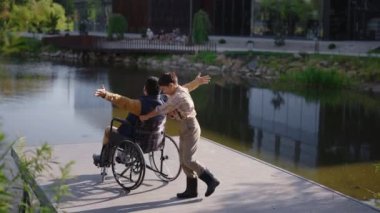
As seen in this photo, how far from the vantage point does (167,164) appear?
8.48 meters

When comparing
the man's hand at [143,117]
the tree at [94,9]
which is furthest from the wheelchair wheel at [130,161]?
the tree at [94,9]

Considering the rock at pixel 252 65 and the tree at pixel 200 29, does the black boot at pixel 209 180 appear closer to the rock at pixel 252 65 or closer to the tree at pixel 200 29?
the rock at pixel 252 65

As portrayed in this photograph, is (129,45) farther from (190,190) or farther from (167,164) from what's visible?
(190,190)

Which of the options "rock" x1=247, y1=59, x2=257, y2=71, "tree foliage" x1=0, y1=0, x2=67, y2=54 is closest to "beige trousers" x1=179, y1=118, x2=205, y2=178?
"tree foliage" x1=0, y1=0, x2=67, y2=54

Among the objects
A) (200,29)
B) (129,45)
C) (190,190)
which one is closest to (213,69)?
(200,29)

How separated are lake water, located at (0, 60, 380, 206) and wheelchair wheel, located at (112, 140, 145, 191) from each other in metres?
3.01

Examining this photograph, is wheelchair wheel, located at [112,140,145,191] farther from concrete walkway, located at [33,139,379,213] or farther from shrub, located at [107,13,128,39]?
shrub, located at [107,13,128,39]

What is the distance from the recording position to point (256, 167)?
842cm

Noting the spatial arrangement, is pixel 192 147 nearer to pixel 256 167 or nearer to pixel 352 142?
pixel 256 167

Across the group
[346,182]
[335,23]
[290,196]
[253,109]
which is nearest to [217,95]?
[253,109]

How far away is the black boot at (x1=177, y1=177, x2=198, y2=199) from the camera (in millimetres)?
6742

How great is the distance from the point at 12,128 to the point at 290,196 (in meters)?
7.29

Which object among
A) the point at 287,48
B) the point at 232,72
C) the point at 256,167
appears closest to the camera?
the point at 256,167

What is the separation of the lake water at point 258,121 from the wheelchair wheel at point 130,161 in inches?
118
